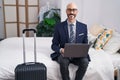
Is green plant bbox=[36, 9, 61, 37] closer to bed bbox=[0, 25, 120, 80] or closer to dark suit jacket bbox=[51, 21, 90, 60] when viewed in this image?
bed bbox=[0, 25, 120, 80]

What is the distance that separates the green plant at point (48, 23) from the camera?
4.52 m

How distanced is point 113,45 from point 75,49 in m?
0.84

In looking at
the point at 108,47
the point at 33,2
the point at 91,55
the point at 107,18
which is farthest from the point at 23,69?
the point at 33,2

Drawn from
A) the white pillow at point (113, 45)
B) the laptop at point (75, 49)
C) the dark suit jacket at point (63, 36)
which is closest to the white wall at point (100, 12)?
the white pillow at point (113, 45)

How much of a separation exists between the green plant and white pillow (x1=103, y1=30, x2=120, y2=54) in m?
1.75

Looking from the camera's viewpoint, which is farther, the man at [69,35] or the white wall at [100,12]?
the white wall at [100,12]

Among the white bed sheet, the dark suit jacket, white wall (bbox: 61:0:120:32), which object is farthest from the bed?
white wall (bbox: 61:0:120:32)

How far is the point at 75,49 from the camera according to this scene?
7.66 ft

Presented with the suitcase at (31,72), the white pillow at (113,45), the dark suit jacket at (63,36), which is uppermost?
the dark suit jacket at (63,36)

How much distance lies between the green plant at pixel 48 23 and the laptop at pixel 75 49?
219 centimetres

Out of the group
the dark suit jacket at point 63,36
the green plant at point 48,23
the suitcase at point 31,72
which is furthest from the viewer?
the green plant at point 48,23

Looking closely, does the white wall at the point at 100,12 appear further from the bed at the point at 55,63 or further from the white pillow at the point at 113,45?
the bed at the point at 55,63

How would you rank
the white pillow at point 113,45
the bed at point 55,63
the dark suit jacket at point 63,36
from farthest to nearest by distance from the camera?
1. the white pillow at point 113,45
2. the dark suit jacket at point 63,36
3. the bed at point 55,63

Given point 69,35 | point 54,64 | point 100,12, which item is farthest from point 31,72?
point 100,12
